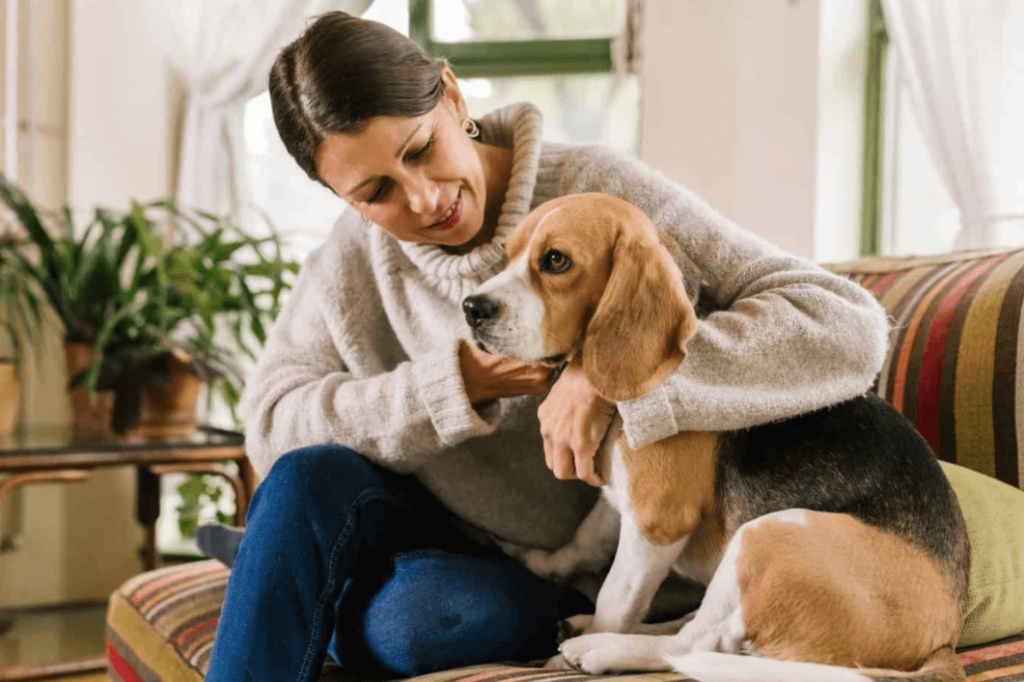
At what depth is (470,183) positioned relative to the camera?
1.52 metres

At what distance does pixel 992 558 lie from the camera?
1.37 metres

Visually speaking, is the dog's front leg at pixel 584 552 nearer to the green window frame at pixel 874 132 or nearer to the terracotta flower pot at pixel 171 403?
the terracotta flower pot at pixel 171 403

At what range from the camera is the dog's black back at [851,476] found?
125 cm

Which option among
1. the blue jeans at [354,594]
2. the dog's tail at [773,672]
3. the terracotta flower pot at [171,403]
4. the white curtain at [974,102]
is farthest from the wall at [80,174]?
the dog's tail at [773,672]

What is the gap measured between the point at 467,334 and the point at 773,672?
2.29 ft

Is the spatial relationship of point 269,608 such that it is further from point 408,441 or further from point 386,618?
point 408,441

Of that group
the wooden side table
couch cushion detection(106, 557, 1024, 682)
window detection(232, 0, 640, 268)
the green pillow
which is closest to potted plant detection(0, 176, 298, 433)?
the wooden side table

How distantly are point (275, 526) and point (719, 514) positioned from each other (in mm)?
594

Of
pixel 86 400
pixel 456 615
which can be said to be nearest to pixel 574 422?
pixel 456 615

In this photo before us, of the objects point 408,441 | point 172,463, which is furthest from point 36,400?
point 408,441

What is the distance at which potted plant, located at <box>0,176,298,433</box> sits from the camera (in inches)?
114

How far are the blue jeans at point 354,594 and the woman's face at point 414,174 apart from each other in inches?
14.2

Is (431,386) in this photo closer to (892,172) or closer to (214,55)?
(892,172)

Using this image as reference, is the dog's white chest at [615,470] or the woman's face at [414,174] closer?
the dog's white chest at [615,470]
